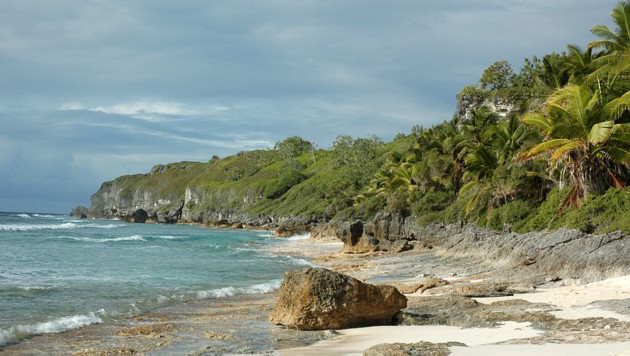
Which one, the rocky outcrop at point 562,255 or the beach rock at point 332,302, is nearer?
the beach rock at point 332,302

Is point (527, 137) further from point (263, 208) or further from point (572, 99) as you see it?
point (263, 208)

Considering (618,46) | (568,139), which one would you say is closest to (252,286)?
(568,139)

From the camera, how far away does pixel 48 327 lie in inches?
525

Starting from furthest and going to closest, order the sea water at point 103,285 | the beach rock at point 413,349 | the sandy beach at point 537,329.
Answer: the sea water at point 103,285
the beach rock at point 413,349
the sandy beach at point 537,329

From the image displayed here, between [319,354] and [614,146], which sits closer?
[319,354]

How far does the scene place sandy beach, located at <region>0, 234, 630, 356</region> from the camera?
9.24 meters

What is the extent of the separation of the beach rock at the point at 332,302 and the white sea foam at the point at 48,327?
4941mm

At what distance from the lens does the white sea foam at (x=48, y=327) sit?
12.3m

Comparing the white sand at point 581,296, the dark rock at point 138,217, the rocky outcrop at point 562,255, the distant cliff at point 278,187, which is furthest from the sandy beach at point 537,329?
the dark rock at point 138,217

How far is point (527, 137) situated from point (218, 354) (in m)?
26.0

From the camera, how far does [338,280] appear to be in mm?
12508

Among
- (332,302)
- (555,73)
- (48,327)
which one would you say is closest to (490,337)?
(332,302)

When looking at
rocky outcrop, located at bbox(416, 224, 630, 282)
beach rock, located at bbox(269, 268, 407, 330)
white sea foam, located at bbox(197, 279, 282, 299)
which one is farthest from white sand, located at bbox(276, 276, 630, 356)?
white sea foam, located at bbox(197, 279, 282, 299)

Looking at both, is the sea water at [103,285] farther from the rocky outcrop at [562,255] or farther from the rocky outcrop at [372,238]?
the rocky outcrop at [562,255]
